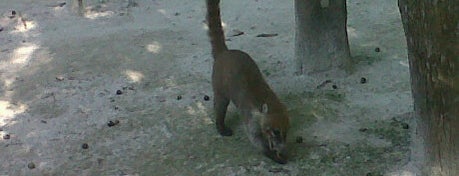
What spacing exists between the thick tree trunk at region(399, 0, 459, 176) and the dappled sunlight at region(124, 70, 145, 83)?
129 inches

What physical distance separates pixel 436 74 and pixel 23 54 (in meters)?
5.03

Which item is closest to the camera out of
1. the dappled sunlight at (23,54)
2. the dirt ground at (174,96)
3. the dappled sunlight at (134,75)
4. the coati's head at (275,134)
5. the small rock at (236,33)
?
the coati's head at (275,134)

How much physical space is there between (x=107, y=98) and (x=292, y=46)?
6.13 feet

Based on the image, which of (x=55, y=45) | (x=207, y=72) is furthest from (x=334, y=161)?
(x=55, y=45)

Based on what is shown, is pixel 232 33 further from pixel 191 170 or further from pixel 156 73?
pixel 191 170

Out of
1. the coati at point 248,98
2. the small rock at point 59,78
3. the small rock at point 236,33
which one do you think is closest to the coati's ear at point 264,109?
the coati at point 248,98

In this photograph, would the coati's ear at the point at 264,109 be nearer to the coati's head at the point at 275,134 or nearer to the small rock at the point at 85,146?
the coati's head at the point at 275,134

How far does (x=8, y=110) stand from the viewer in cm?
600

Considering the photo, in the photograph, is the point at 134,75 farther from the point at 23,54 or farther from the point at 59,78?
the point at 23,54

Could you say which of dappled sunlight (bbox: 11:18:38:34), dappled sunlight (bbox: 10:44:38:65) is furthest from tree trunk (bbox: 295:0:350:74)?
dappled sunlight (bbox: 11:18:38:34)

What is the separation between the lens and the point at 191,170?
4.70m

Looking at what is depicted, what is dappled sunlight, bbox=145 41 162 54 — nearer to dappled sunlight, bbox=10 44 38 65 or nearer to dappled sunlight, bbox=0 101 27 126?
dappled sunlight, bbox=10 44 38 65

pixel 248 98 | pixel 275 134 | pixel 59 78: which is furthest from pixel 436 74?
pixel 59 78

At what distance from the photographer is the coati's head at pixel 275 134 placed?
15.3ft
